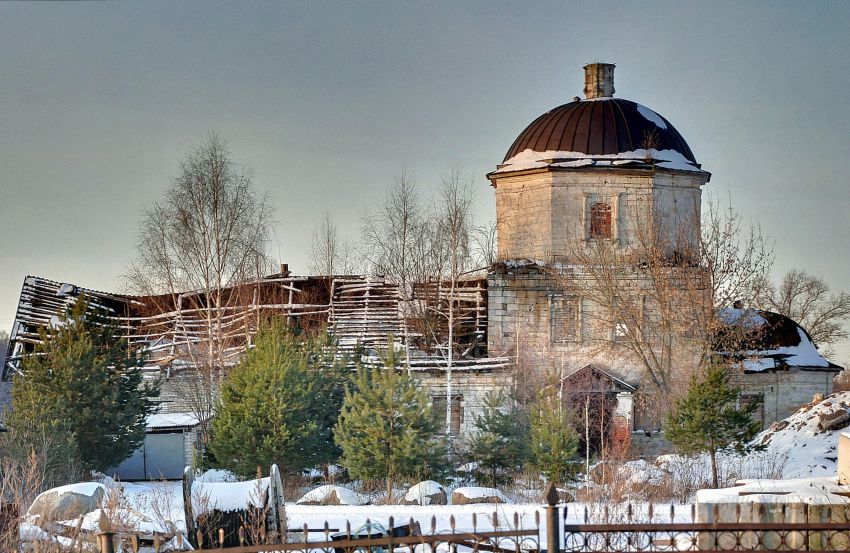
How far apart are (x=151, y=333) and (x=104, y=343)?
7440 mm

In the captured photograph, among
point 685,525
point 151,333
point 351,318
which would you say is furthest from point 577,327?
point 685,525

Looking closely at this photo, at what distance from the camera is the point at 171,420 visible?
968 inches

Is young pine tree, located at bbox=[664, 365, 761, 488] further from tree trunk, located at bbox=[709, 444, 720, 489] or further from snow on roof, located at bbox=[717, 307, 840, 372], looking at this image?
snow on roof, located at bbox=[717, 307, 840, 372]

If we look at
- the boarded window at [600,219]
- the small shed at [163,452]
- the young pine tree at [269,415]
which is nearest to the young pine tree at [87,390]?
the small shed at [163,452]

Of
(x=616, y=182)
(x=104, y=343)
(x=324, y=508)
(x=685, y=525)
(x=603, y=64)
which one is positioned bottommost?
(x=324, y=508)

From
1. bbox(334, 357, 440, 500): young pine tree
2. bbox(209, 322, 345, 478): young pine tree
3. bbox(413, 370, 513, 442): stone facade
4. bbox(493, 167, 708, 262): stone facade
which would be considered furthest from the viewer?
bbox(493, 167, 708, 262): stone facade

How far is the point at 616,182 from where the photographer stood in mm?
27359

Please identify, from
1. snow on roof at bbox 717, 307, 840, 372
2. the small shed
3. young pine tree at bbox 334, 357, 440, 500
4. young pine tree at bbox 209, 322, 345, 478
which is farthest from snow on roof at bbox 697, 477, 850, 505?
the small shed

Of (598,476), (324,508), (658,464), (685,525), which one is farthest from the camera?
(658,464)

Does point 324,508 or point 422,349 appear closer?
point 324,508

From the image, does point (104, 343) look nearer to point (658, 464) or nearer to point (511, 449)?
point (511, 449)

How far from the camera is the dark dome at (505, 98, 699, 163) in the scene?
89.8 ft

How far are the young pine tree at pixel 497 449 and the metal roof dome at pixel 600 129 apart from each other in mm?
10383

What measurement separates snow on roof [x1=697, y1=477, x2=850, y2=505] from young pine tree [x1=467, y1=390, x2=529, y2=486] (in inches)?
358
